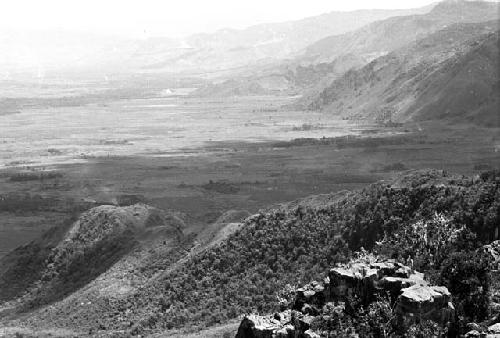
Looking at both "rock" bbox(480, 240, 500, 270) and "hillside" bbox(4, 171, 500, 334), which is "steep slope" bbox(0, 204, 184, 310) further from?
"rock" bbox(480, 240, 500, 270)

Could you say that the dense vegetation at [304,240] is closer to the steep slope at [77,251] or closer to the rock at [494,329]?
the steep slope at [77,251]

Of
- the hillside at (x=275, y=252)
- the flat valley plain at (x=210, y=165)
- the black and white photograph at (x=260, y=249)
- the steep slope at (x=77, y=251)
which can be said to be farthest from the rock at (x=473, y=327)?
the flat valley plain at (x=210, y=165)

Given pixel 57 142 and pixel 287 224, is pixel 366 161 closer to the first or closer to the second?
pixel 57 142

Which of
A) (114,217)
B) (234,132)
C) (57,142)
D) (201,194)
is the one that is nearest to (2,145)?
(57,142)

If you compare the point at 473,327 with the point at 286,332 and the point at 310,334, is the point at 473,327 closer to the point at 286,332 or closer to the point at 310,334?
the point at 310,334

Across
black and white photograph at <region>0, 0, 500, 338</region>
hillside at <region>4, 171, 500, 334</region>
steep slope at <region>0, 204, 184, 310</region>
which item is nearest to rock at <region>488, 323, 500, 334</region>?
black and white photograph at <region>0, 0, 500, 338</region>

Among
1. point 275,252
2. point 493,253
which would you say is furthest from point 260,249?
point 493,253
